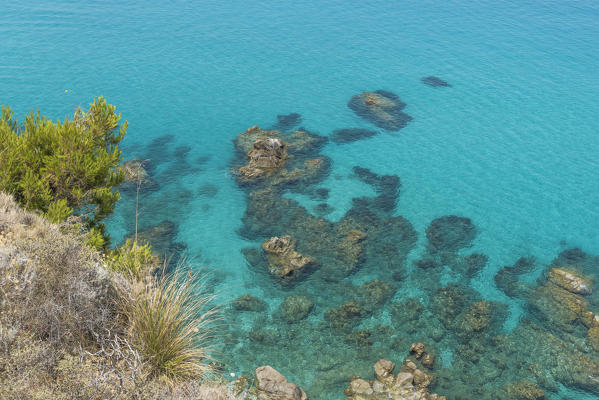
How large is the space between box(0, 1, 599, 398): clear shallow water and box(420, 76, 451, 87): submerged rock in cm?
61

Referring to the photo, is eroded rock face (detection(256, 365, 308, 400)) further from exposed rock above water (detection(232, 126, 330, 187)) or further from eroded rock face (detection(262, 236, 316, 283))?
exposed rock above water (detection(232, 126, 330, 187))

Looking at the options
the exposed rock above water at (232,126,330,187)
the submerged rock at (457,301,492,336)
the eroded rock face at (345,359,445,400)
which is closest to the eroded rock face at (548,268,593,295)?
the submerged rock at (457,301,492,336)

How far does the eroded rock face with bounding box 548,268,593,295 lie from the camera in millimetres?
18578

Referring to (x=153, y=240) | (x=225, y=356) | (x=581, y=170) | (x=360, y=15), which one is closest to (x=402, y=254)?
(x=225, y=356)

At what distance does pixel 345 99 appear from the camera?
33469mm

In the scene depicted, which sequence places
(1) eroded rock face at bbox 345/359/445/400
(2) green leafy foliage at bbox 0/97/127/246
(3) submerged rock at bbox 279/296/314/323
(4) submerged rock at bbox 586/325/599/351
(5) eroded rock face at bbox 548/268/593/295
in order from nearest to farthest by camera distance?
(2) green leafy foliage at bbox 0/97/127/246
(1) eroded rock face at bbox 345/359/445/400
(4) submerged rock at bbox 586/325/599/351
(3) submerged rock at bbox 279/296/314/323
(5) eroded rock face at bbox 548/268/593/295

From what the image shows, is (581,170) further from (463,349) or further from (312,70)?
(312,70)

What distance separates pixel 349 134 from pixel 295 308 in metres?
15.0

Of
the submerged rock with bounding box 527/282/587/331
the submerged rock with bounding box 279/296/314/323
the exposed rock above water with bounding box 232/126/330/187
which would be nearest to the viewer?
the submerged rock with bounding box 279/296/314/323

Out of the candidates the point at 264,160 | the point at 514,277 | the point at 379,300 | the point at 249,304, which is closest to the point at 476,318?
the point at 514,277

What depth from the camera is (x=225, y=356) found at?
15.7 metres

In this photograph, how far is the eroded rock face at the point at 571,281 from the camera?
18578 mm

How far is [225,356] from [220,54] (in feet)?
99.8

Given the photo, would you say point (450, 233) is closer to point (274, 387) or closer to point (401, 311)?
point (401, 311)
